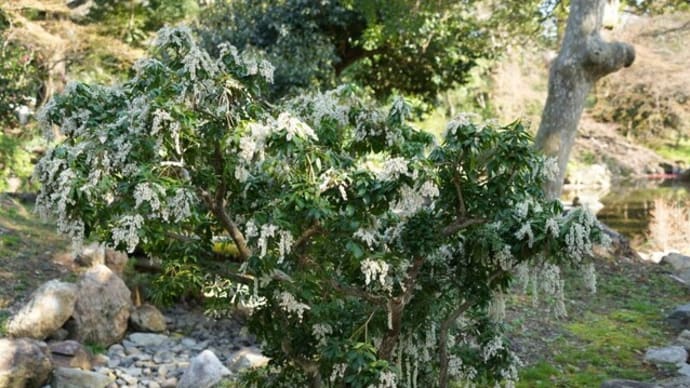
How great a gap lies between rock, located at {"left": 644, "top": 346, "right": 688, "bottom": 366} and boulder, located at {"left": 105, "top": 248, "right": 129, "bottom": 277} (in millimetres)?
5629

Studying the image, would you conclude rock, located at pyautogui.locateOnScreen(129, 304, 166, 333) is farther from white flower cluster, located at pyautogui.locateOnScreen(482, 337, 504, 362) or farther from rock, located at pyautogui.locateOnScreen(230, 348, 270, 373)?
white flower cluster, located at pyautogui.locateOnScreen(482, 337, 504, 362)

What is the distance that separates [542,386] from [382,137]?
270cm

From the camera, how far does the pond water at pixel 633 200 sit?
1422cm

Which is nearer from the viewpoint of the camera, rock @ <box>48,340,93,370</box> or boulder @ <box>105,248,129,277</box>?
rock @ <box>48,340,93,370</box>

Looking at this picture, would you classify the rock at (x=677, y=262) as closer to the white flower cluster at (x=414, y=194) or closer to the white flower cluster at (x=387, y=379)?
the white flower cluster at (x=387, y=379)

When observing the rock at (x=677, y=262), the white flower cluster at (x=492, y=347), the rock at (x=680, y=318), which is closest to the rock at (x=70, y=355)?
the white flower cluster at (x=492, y=347)

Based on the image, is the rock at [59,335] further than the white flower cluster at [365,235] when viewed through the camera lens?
Yes

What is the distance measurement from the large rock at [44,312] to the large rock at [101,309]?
0.17 m

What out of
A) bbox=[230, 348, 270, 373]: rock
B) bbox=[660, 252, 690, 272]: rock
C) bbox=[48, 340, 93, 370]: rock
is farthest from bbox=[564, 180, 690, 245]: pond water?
bbox=[48, 340, 93, 370]: rock

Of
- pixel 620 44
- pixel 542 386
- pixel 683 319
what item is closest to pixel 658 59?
pixel 620 44

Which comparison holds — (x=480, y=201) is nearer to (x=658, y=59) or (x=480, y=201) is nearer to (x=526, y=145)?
(x=526, y=145)

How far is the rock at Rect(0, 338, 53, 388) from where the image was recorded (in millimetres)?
4742

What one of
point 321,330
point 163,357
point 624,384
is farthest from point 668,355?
point 163,357

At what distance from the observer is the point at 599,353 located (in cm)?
557
